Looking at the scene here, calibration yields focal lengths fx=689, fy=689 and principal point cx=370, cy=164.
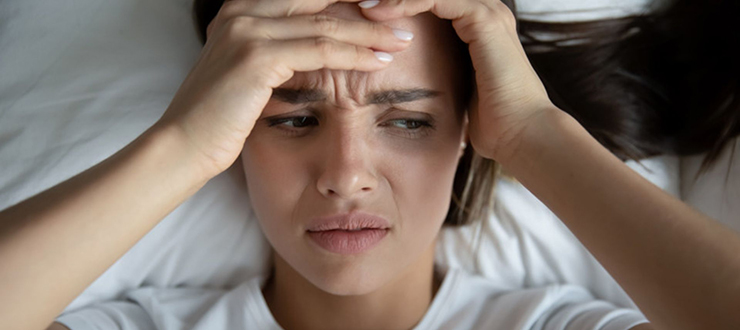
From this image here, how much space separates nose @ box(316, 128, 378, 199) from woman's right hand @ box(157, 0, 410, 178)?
11cm

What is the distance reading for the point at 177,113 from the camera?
101cm

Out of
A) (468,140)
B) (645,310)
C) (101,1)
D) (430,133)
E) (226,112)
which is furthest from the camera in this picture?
(101,1)

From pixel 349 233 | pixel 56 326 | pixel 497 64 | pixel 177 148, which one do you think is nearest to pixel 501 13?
pixel 497 64

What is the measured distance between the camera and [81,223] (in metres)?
0.90

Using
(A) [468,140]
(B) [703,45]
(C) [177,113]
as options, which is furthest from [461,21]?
(B) [703,45]

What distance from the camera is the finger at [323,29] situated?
1.01 meters

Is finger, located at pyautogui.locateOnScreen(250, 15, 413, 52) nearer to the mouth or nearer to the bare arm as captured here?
the mouth

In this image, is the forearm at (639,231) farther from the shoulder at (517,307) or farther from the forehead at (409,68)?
the shoulder at (517,307)

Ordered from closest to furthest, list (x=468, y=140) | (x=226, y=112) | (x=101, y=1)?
(x=226, y=112) < (x=468, y=140) < (x=101, y=1)

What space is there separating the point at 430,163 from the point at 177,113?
412 millimetres

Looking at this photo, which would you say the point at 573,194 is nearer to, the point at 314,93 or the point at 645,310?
the point at 645,310

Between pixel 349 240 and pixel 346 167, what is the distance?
0.15m

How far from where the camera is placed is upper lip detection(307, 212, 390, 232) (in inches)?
43.5

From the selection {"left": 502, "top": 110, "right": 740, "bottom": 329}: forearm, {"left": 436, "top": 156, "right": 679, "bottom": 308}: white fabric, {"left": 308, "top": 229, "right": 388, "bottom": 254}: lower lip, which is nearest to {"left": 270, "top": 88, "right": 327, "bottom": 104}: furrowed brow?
{"left": 308, "top": 229, "right": 388, "bottom": 254}: lower lip
